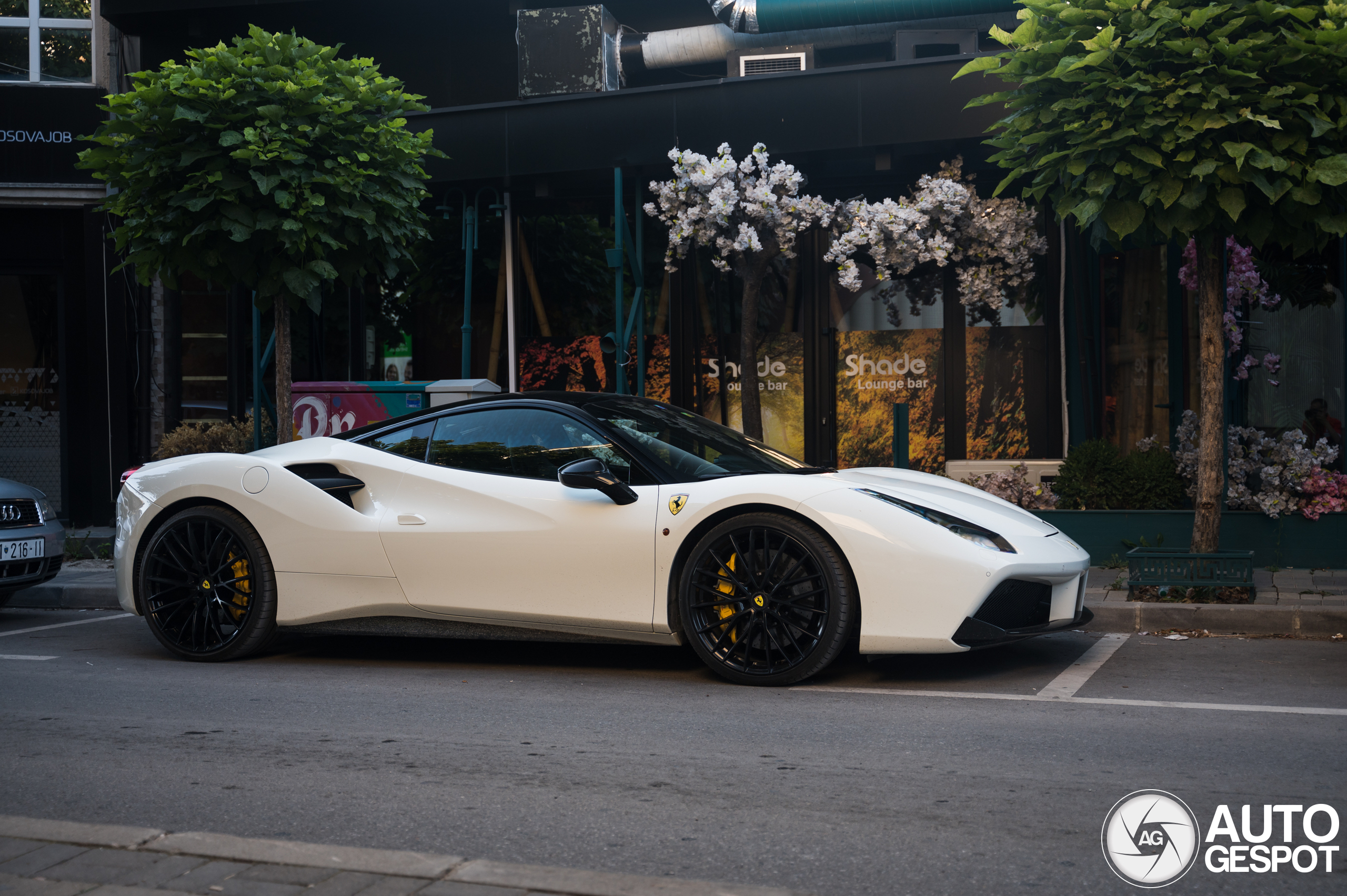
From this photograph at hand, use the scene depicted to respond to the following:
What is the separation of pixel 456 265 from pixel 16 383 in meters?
5.53

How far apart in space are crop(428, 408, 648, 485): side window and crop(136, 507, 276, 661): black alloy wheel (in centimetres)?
113

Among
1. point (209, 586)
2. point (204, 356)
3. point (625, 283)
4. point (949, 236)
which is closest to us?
point (209, 586)

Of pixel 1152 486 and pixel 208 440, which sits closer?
pixel 1152 486

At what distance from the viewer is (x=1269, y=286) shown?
8766mm

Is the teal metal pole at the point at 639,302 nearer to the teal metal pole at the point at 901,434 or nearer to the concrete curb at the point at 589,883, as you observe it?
the teal metal pole at the point at 901,434

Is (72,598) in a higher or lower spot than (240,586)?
lower

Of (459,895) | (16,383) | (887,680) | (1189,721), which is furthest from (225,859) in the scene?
(16,383)

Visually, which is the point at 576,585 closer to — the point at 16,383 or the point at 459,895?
the point at 459,895

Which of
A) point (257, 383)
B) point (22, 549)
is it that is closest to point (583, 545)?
point (22, 549)

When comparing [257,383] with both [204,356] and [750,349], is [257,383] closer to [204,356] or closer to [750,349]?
[204,356]

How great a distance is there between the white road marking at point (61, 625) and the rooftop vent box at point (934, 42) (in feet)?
26.3

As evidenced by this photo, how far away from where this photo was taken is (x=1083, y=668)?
17.7ft

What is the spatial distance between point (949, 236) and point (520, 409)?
5417 millimetres

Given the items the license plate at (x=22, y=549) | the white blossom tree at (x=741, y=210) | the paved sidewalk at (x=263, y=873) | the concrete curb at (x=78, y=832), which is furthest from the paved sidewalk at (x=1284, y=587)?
the license plate at (x=22, y=549)
